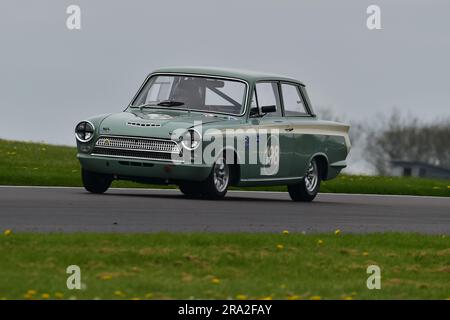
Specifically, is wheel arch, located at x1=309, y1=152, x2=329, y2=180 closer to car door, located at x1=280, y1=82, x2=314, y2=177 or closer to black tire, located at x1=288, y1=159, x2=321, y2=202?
black tire, located at x1=288, y1=159, x2=321, y2=202

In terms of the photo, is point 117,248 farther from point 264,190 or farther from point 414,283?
point 264,190

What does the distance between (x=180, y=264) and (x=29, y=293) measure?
2.20m

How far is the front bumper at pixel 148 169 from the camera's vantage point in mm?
18266

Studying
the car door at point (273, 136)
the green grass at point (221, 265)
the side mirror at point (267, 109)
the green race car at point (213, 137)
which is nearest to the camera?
the green grass at point (221, 265)

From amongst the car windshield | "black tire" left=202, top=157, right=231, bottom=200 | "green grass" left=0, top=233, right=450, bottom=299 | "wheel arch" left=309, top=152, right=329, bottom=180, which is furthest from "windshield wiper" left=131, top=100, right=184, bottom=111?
"green grass" left=0, top=233, right=450, bottom=299

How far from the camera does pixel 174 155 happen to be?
1823cm

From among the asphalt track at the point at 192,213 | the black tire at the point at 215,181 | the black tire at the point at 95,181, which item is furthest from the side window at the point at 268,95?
the black tire at the point at 95,181

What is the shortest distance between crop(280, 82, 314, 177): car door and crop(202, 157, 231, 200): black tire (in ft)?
5.31

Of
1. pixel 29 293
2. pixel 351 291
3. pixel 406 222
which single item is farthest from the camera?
pixel 406 222

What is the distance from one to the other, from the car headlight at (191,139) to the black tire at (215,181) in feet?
1.54

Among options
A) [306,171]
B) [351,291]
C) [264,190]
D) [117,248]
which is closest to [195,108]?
[306,171]

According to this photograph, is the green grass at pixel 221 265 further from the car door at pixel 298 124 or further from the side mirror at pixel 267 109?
the car door at pixel 298 124

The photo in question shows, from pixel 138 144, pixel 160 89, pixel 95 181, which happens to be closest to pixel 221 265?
pixel 138 144

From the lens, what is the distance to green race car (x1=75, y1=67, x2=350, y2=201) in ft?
60.2
